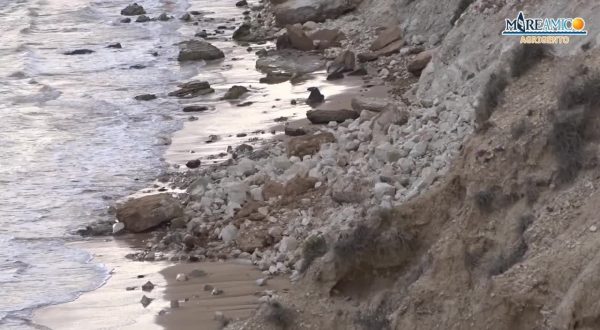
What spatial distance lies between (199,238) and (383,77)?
8703 millimetres

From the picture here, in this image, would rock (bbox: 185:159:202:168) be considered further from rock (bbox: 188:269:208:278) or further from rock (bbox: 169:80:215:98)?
rock (bbox: 169:80:215:98)

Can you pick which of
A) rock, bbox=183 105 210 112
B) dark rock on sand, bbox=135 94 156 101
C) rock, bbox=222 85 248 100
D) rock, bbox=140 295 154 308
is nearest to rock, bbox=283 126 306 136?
rock, bbox=183 105 210 112

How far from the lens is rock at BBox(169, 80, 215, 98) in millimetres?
24094

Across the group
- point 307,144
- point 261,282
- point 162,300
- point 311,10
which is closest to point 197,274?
point 162,300

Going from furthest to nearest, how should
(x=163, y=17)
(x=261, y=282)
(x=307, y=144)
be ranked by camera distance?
(x=163, y=17) → (x=307, y=144) → (x=261, y=282)

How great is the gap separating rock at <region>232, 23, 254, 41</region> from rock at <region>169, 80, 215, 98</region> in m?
6.10

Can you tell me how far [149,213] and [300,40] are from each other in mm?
12391

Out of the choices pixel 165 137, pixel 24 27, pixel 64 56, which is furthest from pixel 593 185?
pixel 24 27

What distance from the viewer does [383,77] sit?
72.6 feet

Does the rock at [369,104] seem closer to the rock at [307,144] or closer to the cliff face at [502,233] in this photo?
the rock at [307,144]

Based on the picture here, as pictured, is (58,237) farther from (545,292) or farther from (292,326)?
(545,292)

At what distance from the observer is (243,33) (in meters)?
30.7

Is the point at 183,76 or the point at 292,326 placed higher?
the point at 292,326

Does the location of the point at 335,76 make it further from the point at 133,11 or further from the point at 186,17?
the point at 133,11
